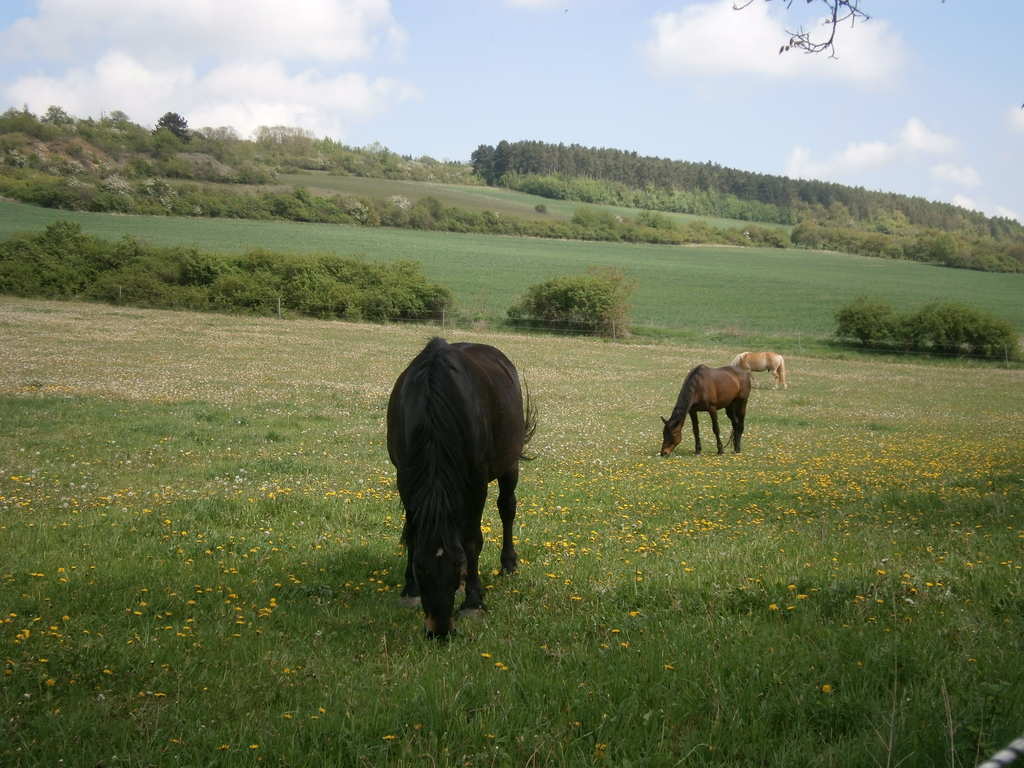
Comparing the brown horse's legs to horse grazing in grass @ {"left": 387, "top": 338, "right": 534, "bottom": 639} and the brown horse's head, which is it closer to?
the brown horse's head

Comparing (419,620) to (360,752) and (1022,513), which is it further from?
(1022,513)

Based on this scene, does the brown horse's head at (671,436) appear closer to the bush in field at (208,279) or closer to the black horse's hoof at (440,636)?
the black horse's hoof at (440,636)

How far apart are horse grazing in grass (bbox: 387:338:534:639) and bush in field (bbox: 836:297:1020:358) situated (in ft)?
174

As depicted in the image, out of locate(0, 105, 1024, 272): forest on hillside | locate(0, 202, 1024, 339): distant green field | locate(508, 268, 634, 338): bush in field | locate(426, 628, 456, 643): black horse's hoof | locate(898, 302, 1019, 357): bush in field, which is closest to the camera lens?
locate(426, 628, 456, 643): black horse's hoof

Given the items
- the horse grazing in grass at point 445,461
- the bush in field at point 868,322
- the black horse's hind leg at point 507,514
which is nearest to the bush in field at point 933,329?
the bush in field at point 868,322

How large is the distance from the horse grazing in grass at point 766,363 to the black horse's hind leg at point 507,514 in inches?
1195

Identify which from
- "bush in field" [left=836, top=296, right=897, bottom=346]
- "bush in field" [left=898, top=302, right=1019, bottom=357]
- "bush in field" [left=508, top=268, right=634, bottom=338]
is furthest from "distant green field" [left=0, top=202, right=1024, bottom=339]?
"bush in field" [left=898, top=302, right=1019, bottom=357]

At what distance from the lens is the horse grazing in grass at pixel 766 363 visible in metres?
37.0

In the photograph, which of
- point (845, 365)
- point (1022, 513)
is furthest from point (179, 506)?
point (845, 365)

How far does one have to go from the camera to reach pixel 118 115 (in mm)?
116500

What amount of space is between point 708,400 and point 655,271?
81.6 meters

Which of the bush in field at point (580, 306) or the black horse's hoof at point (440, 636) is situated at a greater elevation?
the bush in field at point (580, 306)

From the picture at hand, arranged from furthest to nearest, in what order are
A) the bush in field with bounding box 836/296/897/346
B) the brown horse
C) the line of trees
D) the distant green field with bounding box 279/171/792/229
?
the line of trees, the distant green field with bounding box 279/171/792/229, the bush in field with bounding box 836/296/897/346, the brown horse

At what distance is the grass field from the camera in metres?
3.88
